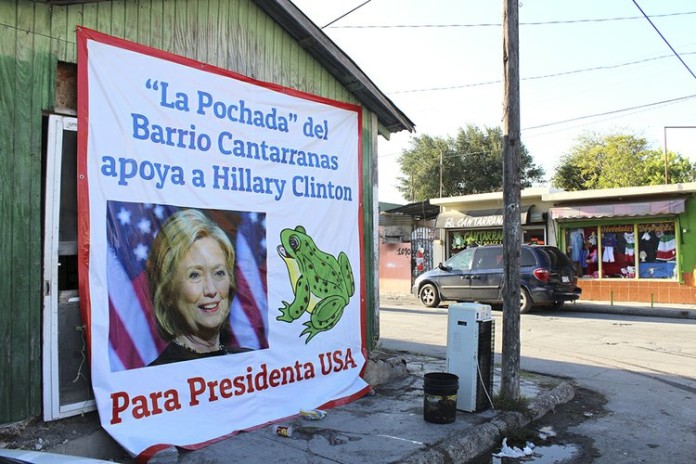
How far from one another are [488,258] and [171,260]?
12667 mm

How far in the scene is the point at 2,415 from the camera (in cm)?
401

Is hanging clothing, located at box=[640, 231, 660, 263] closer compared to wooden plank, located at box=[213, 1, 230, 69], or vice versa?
wooden plank, located at box=[213, 1, 230, 69]

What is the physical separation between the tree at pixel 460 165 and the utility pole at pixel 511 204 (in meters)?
38.0

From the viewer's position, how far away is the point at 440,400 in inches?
212

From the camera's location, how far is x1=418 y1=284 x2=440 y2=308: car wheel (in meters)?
17.7

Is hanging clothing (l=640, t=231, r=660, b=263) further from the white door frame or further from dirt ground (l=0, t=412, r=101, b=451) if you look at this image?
the white door frame

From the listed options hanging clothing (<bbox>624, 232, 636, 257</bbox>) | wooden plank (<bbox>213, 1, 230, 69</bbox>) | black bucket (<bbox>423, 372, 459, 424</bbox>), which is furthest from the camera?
hanging clothing (<bbox>624, 232, 636, 257</bbox>)

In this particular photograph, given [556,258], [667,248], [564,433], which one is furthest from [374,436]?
[667,248]

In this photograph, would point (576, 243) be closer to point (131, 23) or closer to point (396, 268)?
point (396, 268)

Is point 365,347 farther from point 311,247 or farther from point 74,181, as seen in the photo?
point 74,181

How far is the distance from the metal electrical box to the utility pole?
24 centimetres

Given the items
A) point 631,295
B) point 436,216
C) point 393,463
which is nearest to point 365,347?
point 393,463

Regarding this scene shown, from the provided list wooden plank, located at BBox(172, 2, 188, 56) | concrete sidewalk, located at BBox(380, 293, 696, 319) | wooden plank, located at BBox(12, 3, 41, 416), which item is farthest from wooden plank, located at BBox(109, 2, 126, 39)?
concrete sidewalk, located at BBox(380, 293, 696, 319)

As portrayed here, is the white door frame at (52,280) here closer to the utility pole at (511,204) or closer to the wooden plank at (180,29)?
the wooden plank at (180,29)
